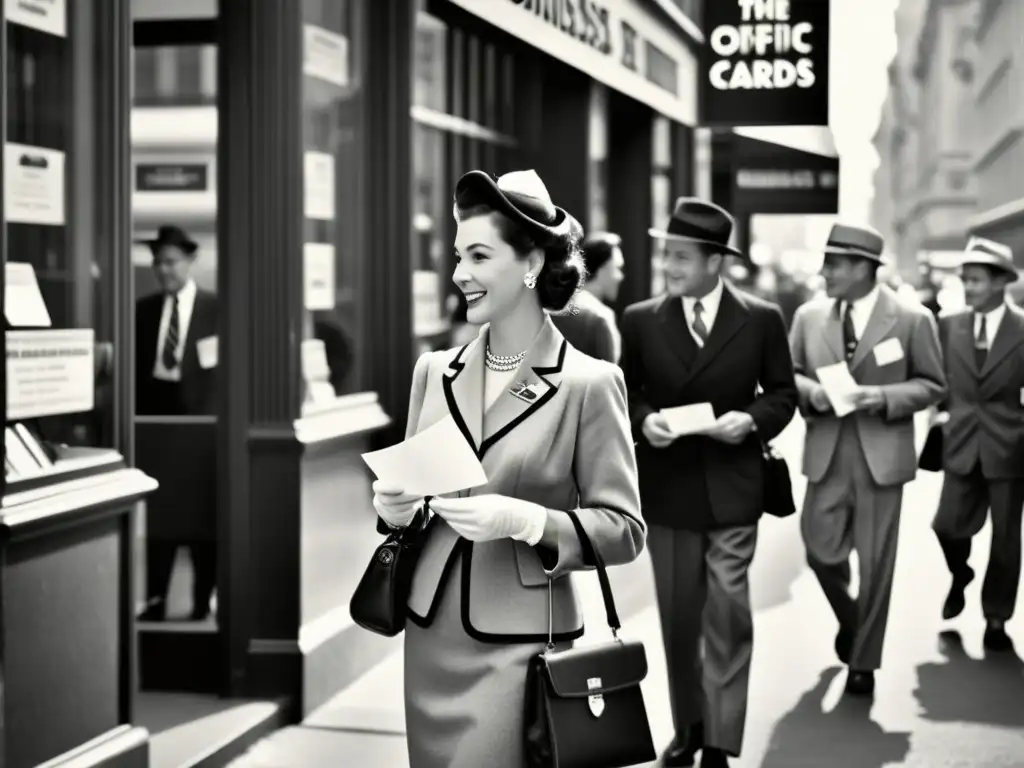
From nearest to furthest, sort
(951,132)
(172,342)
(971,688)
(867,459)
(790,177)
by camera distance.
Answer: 1. (867,459)
2. (971,688)
3. (172,342)
4. (790,177)
5. (951,132)

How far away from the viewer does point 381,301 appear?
28.3ft

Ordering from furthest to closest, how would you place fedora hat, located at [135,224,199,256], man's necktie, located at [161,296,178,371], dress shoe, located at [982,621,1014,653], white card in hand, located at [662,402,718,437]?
1. dress shoe, located at [982,621,1014,653]
2. fedora hat, located at [135,224,199,256]
3. man's necktie, located at [161,296,178,371]
4. white card in hand, located at [662,402,718,437]

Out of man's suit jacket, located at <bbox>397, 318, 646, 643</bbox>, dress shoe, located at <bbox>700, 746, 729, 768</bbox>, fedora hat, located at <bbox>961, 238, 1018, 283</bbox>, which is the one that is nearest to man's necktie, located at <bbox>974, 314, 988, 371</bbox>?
fedora hat, located at <bbox>961, 238, 1018, 283</bbox>

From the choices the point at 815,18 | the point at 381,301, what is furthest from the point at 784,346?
the point at 815,18

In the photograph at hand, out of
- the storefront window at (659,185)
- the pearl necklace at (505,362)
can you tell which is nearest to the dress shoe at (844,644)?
the pearl necklace at (505,362)

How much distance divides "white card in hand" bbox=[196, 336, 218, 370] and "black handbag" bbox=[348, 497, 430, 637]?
4633 millimetres

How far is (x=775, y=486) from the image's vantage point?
6422mm

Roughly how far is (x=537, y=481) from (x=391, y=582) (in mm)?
379

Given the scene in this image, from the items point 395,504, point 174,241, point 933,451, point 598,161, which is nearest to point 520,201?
point 395,504

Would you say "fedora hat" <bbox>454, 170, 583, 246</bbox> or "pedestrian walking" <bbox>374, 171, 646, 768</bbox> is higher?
"fedora hat" <bbox>454, 170, 583, 246</bbox>

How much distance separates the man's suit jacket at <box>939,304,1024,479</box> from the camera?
9219mm

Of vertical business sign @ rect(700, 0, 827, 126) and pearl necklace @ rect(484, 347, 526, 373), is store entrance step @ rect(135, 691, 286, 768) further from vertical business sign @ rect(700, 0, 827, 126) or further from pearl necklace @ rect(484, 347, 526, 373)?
vertical business sign @ rect(700, 0, 827, 126)

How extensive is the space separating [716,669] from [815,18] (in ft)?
18.4

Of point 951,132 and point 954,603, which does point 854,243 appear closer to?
point 954,603
